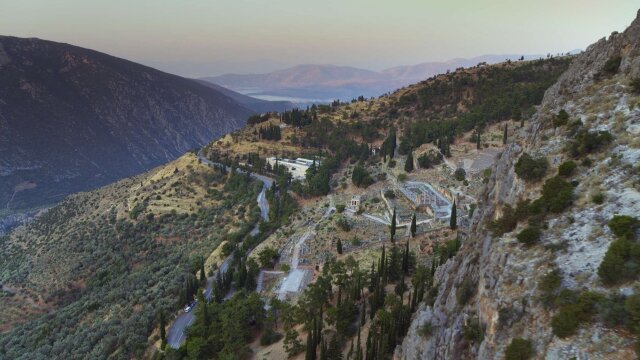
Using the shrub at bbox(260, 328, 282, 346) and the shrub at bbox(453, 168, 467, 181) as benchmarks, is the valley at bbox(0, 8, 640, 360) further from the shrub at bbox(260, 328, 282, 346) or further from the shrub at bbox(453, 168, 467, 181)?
the shrub at bbox(453, 168, 467, 181)

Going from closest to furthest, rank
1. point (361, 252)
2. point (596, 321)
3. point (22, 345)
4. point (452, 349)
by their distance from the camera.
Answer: point (596, 321), point (452, 349), point (361, 252), point (22, 345)

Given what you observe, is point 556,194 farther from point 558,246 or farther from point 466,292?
point 466,292

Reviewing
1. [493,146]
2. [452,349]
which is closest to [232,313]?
[452,349]

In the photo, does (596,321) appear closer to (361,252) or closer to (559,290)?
(559,290)

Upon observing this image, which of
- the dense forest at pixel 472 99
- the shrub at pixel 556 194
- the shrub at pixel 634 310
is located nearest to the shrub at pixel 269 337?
the shrub at pixel 556 194

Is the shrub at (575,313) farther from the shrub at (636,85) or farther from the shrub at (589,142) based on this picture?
the shrub at (636,85)

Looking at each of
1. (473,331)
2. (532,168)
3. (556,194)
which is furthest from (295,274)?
(556,194)
